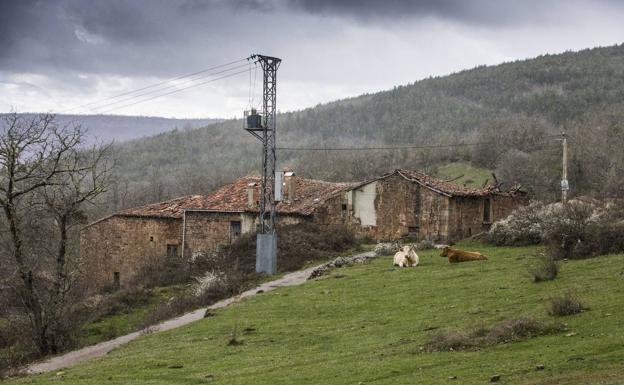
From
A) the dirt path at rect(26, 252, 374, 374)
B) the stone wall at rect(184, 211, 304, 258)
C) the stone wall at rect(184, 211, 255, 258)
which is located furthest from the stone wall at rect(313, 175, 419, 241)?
the dirt path at rect(26, 252, 374, 374)

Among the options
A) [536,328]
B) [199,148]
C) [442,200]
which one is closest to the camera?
[536,328]

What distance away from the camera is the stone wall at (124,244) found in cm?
4800

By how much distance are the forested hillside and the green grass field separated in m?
31.4

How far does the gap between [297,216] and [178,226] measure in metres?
7.78

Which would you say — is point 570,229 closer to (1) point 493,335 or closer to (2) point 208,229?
(1) point 493,335

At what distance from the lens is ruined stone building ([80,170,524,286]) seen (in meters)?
44.2

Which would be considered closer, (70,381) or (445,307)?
(70,381)

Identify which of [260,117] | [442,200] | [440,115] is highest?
[440,115]

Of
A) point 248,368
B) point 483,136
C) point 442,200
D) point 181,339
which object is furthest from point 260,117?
point 483,136

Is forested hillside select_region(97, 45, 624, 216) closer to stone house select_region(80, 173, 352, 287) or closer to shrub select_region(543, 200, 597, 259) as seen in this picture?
stone house select_region(80, 173, 352, 287)

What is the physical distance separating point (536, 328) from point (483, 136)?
78.3 meters

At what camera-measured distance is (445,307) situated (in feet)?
67.4

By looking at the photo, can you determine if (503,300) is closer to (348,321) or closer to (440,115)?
(348,321)

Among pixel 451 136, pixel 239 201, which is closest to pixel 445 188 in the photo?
pixel 239 201
